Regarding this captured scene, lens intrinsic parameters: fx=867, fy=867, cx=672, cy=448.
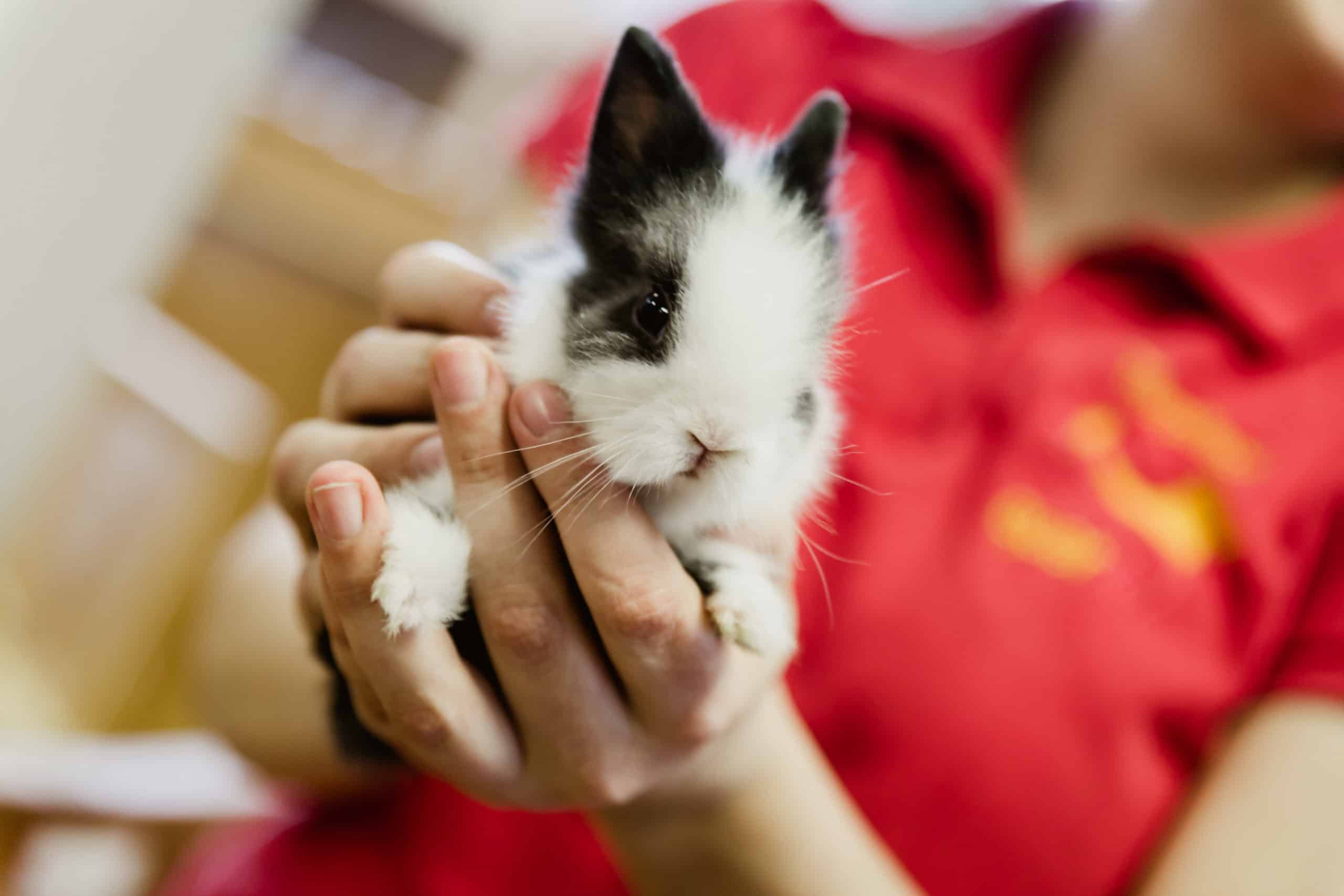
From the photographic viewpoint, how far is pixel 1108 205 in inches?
46.6

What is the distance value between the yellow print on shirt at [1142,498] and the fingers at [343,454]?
64cm

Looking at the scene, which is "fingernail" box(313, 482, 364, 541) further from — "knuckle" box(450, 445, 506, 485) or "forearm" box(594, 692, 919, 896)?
"forearm" box(594, 692, 919, 896)

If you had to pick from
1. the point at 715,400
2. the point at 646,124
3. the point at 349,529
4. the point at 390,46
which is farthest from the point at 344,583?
the point at 390,46

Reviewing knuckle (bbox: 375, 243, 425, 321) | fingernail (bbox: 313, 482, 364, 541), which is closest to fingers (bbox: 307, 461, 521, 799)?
fingernail (bbox: 313, 482, 364, 541)

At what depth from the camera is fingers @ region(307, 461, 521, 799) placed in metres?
0.49

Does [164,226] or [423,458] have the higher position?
[423,458]

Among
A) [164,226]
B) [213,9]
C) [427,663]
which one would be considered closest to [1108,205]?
[427,663]

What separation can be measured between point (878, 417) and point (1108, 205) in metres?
0.50

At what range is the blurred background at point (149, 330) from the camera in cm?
98

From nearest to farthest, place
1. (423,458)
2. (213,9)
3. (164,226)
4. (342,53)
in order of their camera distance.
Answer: (423,458), (213,9), (164,226), (342,53)

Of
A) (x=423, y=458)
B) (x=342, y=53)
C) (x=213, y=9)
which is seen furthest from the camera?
(x=342, y=53)

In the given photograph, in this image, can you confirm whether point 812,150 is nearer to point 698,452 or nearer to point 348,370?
point 698,452

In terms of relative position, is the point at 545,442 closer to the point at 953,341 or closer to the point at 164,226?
the point at 953,341

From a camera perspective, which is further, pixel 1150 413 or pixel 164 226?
pixel 164 226
